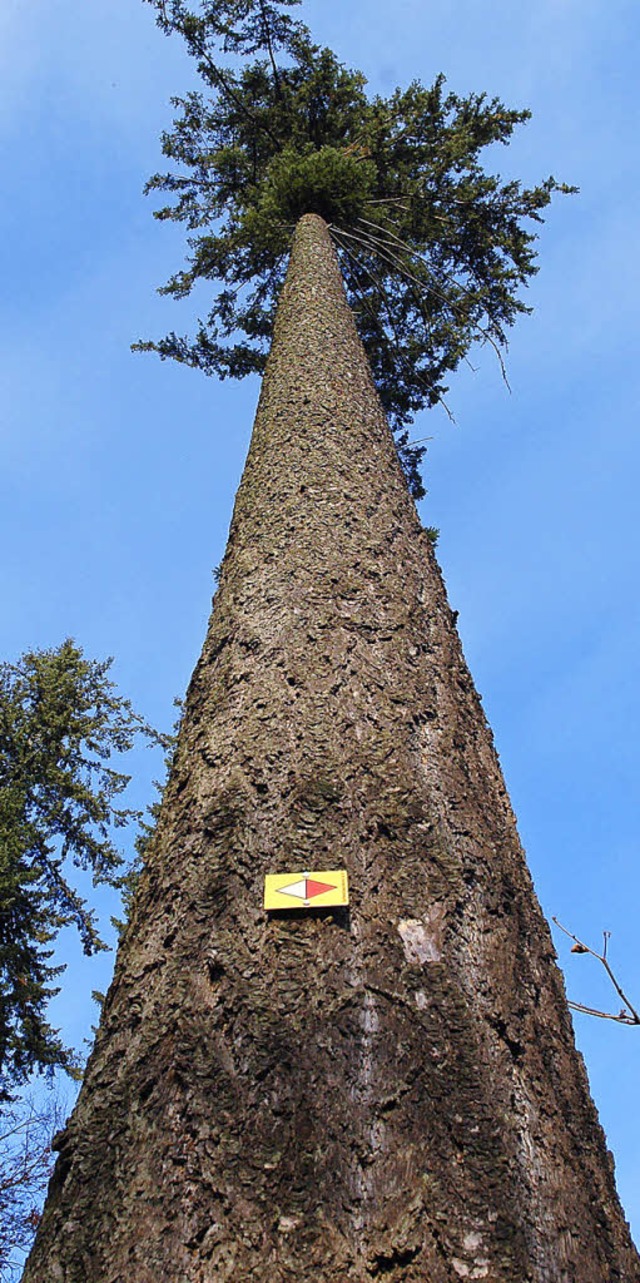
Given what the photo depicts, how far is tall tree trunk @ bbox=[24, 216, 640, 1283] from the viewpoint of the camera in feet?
5.39

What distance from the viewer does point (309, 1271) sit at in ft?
5.10

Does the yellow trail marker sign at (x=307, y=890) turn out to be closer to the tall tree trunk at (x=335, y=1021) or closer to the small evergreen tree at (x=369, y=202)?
the tall tree trunk at (x=335, y=1021)

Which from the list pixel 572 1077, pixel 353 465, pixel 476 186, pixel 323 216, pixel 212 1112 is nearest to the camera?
pixel 212 1112

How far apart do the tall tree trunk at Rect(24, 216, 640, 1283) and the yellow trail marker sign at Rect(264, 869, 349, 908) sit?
35mm

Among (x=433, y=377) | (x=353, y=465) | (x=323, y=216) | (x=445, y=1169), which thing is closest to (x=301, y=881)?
(x=445, y=1169)

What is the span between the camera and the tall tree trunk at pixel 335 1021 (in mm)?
1644

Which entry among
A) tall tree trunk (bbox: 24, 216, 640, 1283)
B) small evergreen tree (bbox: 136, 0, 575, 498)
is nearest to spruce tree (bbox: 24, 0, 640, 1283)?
tall tree trunk (bbox: 24, 216, 640, 1283)

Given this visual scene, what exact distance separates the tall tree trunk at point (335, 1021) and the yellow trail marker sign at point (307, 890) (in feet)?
0.11

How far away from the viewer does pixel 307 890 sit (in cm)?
215

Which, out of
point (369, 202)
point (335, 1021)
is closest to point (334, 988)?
point (335, 1021)

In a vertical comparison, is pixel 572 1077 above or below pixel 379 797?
below

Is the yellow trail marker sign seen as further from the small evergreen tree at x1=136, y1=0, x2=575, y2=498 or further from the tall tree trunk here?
the small evergreen tree at x1=136, y1=0, x2=575, y2=498

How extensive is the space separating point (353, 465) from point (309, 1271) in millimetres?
3071

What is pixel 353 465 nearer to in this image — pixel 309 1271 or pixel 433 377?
pixel 309 1271
